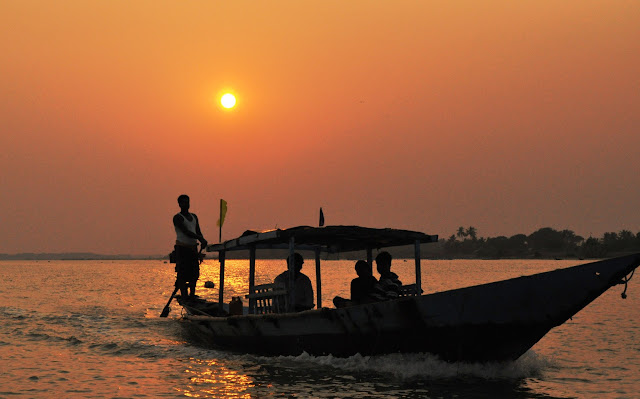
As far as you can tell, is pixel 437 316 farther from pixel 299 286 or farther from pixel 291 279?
pixel 299 286

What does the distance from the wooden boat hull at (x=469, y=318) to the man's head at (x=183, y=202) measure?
4910mm

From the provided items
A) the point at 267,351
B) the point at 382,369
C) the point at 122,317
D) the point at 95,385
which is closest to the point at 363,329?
the point at 382,369

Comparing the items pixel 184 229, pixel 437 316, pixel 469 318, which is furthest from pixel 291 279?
pixel 184 229

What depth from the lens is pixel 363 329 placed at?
485 inches

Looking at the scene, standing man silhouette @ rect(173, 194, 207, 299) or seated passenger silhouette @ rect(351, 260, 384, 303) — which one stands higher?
standing man silhouette @ rect(173, 194, 207, 299)

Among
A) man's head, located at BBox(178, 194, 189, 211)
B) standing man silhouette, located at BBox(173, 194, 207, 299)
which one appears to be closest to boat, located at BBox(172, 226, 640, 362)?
standing man silhouette, located at BBox(173, 194, 207, 299)

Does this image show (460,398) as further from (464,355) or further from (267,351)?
(267,351)

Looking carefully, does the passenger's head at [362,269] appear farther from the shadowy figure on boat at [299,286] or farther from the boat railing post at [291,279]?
the shadowy figure on boat at [299,286]

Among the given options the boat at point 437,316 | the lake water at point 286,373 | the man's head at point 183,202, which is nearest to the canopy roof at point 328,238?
the boat at point 437,316

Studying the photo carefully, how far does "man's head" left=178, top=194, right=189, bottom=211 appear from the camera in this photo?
55.7ft

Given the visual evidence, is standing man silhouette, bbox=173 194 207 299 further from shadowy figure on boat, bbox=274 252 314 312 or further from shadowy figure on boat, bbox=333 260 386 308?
shadowy figure on boat, bbox=333 260 386 308

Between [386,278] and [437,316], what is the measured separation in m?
2.33

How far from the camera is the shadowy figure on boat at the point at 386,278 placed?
523 inches

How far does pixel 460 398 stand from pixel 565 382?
3.26m
